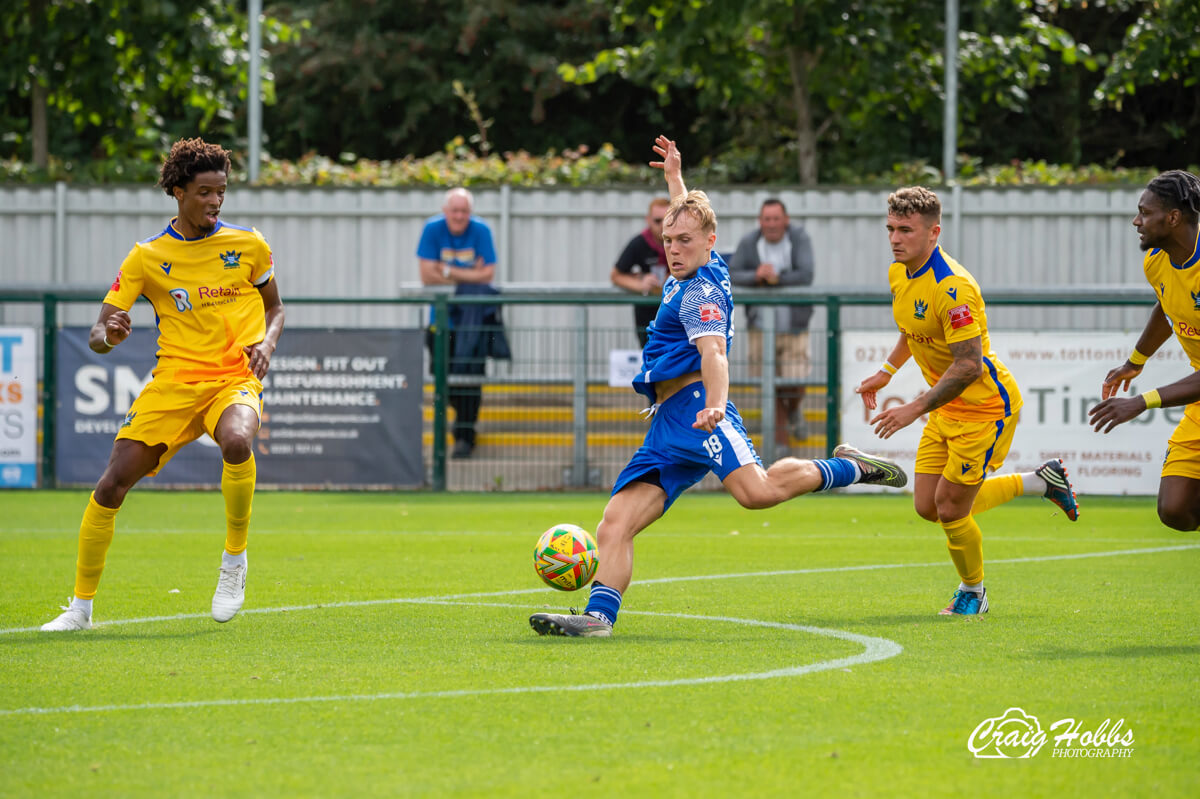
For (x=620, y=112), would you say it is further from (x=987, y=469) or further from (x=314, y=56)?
(x=987, y=469)

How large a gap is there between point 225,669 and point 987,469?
3822 millimetres

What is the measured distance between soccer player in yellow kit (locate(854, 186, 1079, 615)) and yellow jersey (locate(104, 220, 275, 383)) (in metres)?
A: 3.04

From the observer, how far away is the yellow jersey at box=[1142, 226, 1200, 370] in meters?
6.88

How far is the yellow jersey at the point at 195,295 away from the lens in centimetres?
724

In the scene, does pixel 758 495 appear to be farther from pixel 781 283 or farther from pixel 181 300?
pixel 781 283

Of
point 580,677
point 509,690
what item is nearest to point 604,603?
point 580,677

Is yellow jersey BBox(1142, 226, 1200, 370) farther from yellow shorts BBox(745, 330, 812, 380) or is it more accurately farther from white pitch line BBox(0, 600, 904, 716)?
yellow shorts BBox(745, 330, 812, 380)

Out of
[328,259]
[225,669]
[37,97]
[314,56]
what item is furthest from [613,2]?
[225,669]

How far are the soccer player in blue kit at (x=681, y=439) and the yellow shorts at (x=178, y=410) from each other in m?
1.80

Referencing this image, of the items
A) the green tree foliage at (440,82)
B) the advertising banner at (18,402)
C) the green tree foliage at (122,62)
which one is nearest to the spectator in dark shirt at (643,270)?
the advertising banner at (18,402)

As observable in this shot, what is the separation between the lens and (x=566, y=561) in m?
6.95

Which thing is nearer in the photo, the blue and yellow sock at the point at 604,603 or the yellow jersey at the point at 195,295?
the blue and yellow sock at the point at 604,603

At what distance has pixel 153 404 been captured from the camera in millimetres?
7109

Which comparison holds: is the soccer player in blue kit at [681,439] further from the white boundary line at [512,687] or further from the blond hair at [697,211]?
the white boundary line at [512,687]
